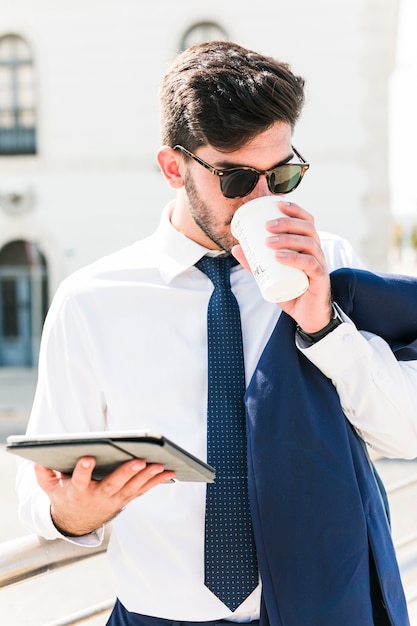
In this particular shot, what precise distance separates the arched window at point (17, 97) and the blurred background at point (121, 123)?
2cm

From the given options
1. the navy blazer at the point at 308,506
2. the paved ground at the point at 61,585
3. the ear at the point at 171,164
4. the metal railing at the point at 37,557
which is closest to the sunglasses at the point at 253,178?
the ear at the point at 171,164

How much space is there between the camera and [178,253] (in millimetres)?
1610

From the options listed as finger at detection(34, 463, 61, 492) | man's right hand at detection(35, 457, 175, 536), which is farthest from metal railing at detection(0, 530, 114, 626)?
finger at detection(34, 463, 61, 492)

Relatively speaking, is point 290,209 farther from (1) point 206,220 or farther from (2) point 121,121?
(2) point 121,121

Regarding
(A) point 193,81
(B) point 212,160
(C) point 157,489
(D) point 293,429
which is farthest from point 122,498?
(A) point 193,81

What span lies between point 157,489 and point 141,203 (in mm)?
12721

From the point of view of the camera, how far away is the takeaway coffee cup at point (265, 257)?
4.04 feet

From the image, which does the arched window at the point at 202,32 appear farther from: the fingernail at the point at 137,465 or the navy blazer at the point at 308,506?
the fingernail at the point at 137,465

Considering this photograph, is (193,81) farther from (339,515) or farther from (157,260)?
(339,515)

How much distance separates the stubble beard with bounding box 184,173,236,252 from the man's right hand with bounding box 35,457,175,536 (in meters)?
0.53

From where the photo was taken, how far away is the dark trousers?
1408 millimetres

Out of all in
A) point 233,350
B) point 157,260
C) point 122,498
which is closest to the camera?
point 122,498

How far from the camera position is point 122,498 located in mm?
1249

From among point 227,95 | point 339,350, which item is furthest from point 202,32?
point 339,350
